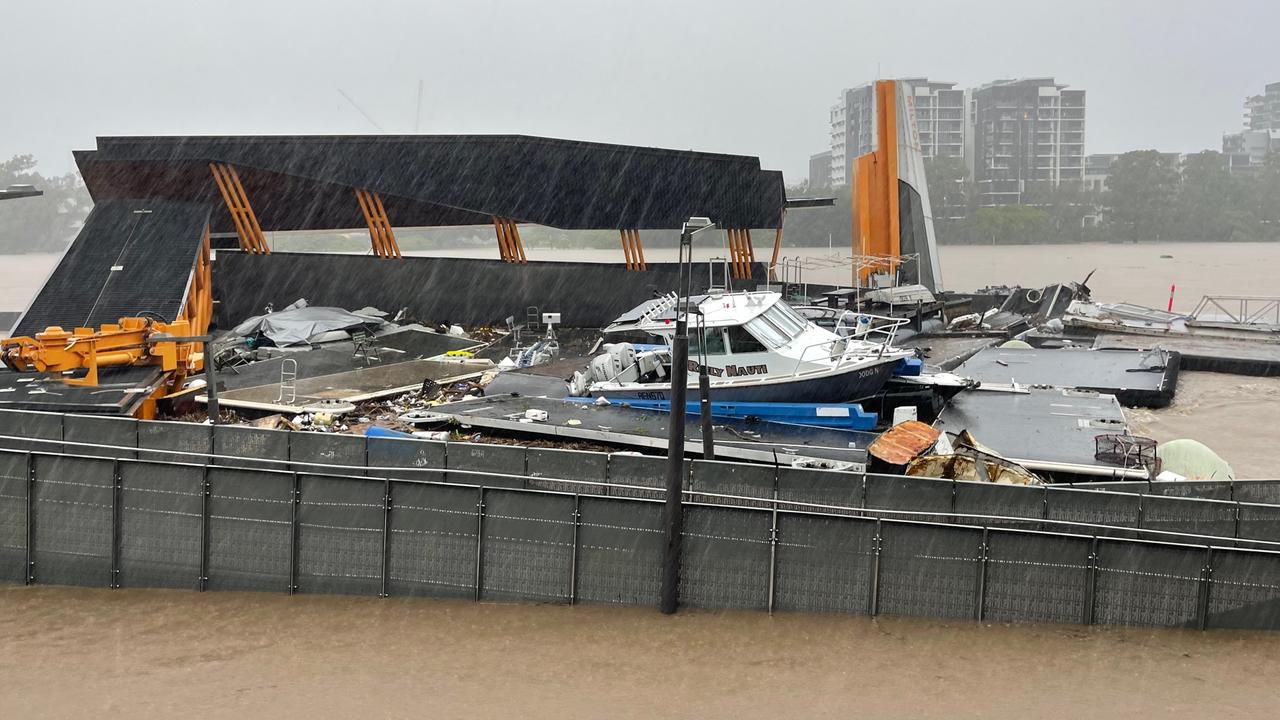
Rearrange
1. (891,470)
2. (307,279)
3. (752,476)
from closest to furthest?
1. (752,476)
2. (891,470)
3. (307,279)

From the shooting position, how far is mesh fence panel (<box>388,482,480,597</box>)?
432 inches

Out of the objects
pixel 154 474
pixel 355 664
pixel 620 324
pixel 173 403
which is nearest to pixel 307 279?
pixel 173 403

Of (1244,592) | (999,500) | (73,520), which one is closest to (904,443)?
(999,500)

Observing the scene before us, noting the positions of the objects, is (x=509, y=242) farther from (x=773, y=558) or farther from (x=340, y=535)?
(x=773, y=558)

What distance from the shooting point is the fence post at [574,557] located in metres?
10.8

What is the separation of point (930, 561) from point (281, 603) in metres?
6.45

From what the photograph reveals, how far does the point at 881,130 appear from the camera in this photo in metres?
40.5

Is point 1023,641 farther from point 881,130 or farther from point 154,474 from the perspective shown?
point 881,130

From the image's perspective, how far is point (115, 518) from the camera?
11.5m

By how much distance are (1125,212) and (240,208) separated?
98.0 meters

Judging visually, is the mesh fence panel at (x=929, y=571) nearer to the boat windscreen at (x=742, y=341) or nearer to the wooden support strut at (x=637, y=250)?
the boat windscreen at (x=742, y=341)

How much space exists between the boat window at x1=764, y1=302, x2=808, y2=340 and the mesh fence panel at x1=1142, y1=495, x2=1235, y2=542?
331 inches

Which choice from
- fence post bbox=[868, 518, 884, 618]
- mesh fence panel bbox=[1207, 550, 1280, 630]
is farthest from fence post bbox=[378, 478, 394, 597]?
mesh fence panel bbox=[1207, 550, 1280, 630]

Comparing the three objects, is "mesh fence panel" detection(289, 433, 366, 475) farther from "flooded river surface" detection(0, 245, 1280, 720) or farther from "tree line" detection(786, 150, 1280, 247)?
"tree line" detection(786, 150, 1280, 247)
